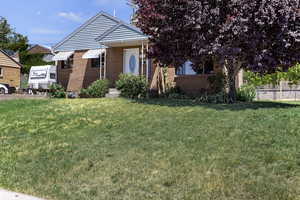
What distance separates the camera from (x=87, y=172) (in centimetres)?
623

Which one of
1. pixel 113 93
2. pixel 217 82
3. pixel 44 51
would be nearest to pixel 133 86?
pixel 113 93

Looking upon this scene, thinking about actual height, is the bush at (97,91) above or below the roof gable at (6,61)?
below

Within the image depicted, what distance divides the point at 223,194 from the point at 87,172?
2513mm

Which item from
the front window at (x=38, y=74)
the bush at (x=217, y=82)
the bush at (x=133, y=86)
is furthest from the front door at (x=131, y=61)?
the front window at (x=38, y=74)

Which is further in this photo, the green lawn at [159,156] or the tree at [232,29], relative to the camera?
the tree at [232,29]

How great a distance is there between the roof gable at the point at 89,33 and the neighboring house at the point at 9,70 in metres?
17.8

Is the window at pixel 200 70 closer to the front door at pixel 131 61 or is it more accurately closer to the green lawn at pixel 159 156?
the front door at pixel 131 61

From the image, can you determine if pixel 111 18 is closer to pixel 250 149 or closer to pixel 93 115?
pixel 93 115

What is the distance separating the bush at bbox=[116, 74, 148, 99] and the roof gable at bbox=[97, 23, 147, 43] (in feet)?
7.95

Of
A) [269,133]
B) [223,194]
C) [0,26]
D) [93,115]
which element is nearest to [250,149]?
[269,133]

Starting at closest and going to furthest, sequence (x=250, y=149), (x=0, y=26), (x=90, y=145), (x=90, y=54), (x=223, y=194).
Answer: (x=223, y=194), (x=250, y=149), (x=90, y=145), (x=90, y=54), (x=0, y=26)

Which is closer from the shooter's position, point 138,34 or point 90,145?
point 90,145

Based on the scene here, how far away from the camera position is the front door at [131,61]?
20.0m

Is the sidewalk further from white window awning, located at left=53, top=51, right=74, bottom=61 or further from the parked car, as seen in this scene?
the parked car
